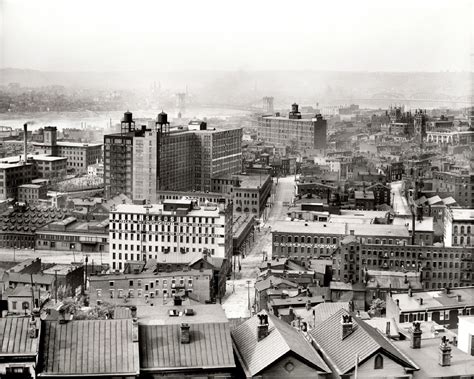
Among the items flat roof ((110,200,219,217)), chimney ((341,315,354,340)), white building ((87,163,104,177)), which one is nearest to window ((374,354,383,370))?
chimney ((341,315,354,340))

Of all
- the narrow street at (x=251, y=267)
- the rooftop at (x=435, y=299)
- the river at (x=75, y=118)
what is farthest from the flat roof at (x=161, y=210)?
the river at (x=75, y=118)

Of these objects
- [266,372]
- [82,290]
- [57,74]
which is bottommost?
[82,290]

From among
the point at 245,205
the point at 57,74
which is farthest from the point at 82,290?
the point at 57,74

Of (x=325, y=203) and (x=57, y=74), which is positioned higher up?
(x=57, y=74)

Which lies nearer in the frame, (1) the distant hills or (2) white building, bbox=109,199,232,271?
(2) white building, bbox=109,199,232,271

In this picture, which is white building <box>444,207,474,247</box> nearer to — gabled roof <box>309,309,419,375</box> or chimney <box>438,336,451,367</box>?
gabled roof <box>309,309,419,375</box>

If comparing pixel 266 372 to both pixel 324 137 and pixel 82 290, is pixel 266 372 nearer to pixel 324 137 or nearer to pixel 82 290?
pixel 82 290

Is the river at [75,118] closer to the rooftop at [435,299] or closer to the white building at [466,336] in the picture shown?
the rooftop at [435,299]

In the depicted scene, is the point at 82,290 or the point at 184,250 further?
the point at 184,250
